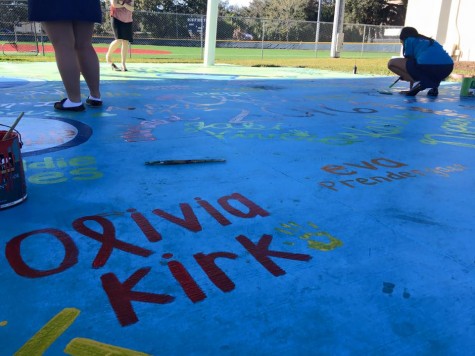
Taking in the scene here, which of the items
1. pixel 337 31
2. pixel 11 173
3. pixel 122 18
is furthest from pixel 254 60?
pixel 11 173

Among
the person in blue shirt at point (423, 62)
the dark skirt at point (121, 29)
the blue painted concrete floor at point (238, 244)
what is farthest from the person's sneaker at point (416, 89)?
the dark skirt at point (121, 29)

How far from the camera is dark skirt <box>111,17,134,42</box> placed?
7.08m

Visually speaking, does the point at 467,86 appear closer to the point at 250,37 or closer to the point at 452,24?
the point at 452,24

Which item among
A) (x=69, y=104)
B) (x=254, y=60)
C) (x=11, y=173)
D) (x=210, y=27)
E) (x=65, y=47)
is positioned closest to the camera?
(x=11, y=173)

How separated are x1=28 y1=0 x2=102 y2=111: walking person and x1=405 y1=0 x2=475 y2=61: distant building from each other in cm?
1424

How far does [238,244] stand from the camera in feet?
5.74

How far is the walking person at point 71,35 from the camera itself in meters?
3.68

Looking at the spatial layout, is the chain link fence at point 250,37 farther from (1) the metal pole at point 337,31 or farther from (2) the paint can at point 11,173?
(2) the paint can at point 11,173

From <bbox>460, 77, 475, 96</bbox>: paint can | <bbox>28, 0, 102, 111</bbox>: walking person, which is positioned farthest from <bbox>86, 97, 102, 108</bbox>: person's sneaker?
<bbox>460, 77, 475, 96</bbox>: paint can

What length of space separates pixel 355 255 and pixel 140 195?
1.12 m

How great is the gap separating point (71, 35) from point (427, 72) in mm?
4957

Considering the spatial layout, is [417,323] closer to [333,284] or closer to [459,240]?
[333,284]

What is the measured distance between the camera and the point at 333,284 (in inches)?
59.0

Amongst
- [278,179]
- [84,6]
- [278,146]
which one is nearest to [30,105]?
[84,6]
